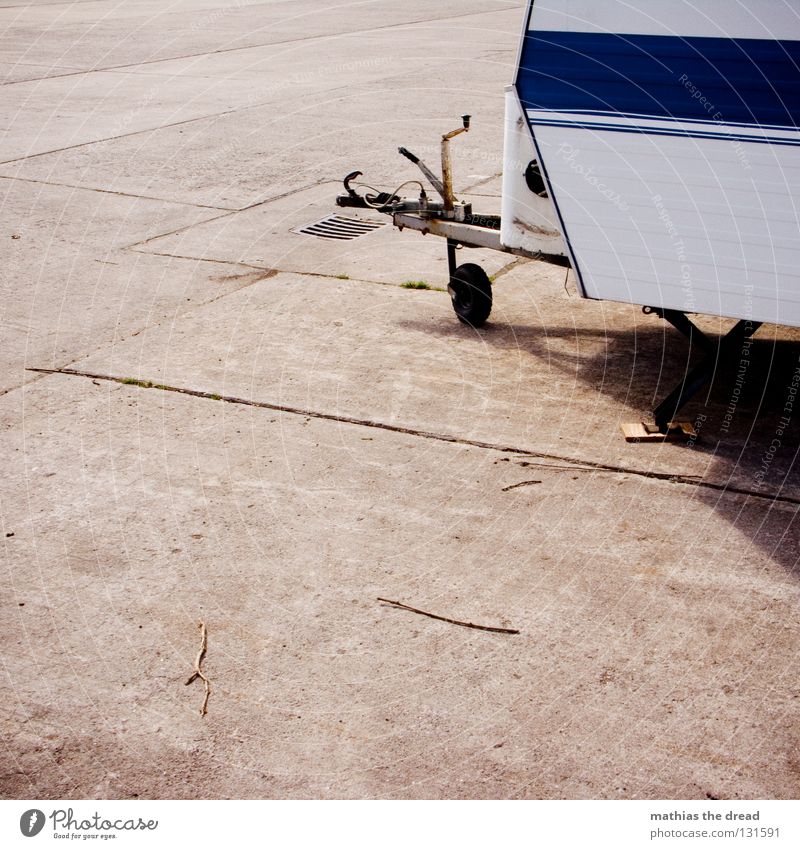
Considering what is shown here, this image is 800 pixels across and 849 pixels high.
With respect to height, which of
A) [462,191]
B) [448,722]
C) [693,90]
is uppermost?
[693,90]

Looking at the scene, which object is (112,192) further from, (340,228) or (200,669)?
(200,669)

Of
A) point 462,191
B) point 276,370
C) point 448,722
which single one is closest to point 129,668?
point 448,722

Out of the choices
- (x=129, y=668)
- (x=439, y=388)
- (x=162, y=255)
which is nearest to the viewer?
(x=129, y=668)

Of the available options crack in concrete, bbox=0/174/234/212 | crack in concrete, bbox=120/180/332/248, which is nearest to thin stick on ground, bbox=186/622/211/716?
crack in concrete, bbox=120/180/332/248

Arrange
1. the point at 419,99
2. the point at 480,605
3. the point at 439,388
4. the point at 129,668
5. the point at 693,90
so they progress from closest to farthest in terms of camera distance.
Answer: the point at 129,668 → the point at 480,605 → the point at 693,90 → the point at 439,388 → the point at 419,99

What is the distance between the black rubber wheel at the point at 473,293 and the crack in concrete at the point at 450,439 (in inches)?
58.3

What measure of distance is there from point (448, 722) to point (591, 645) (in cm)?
67

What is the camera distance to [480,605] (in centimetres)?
410

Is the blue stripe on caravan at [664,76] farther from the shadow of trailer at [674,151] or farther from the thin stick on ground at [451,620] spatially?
the thin stick on ground at [451,620]

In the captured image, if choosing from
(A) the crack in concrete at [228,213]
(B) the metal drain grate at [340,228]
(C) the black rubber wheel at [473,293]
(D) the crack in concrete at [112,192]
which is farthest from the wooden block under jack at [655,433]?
(D) the crack in concrete at [112,192]

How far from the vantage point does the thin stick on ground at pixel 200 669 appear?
3629 mm

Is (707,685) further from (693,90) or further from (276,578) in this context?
(693,90)

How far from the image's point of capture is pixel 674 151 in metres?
4.89

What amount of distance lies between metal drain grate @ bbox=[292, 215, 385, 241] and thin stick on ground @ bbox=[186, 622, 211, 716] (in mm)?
5198
